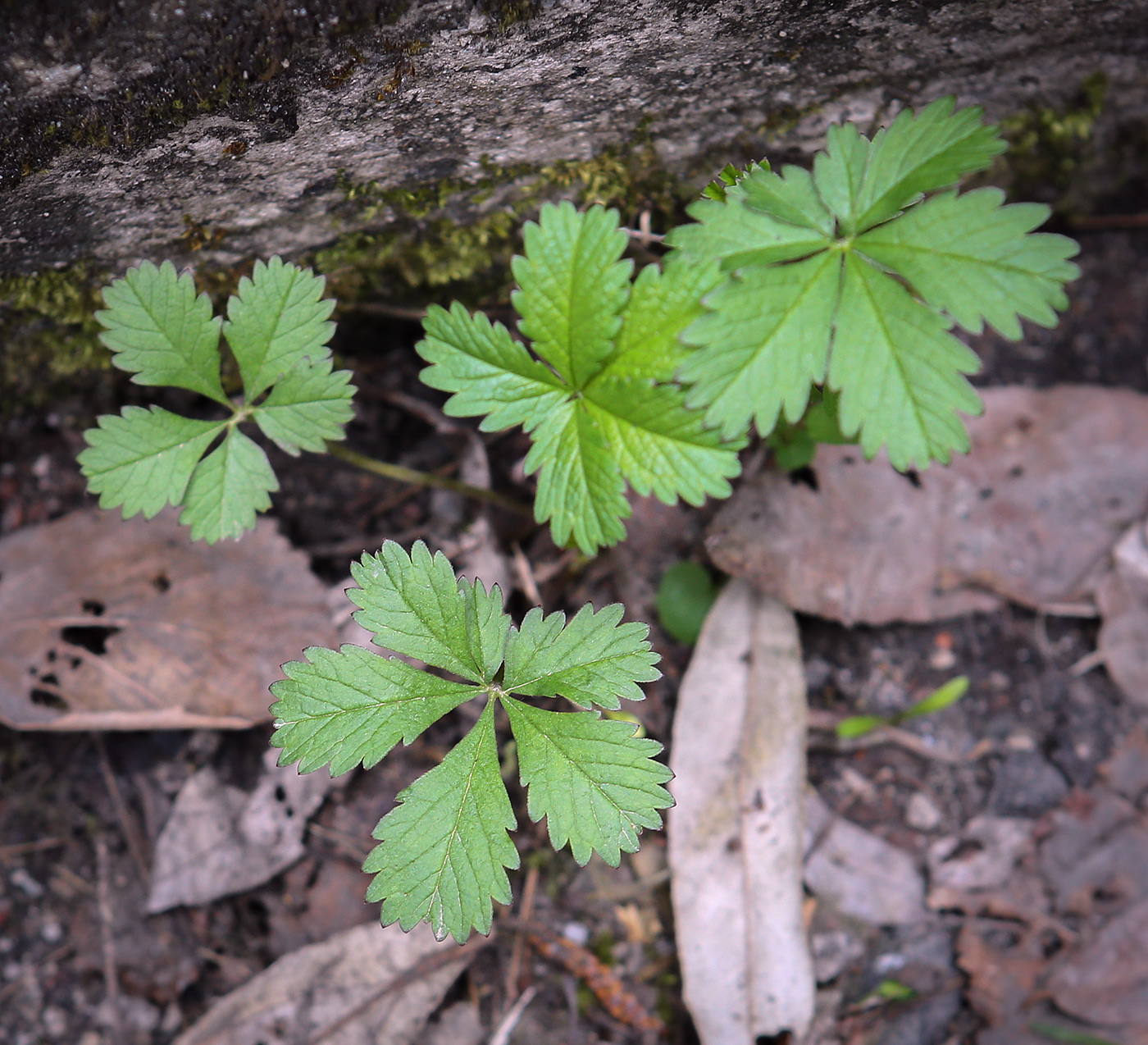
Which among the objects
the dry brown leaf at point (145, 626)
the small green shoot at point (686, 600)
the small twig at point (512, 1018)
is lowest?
the small twig at point (512, 1018)

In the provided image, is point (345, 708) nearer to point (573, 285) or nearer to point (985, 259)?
point (573, 285)

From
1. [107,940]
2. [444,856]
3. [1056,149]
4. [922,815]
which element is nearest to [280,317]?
[444,856]

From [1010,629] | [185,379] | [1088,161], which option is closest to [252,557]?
[185,379]

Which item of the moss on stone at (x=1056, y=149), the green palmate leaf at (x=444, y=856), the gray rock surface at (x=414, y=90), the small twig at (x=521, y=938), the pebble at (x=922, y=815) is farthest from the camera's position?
the pebble at (x=922, y=815)

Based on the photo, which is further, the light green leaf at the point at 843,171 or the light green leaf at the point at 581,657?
the light green leaf at the point at 581,657

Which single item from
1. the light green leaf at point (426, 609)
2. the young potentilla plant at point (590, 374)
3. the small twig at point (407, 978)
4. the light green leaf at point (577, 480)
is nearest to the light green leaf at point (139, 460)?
the light green leaf at point (426, 609)

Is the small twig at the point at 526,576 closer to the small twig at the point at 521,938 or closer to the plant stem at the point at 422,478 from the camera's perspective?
the plant stem at the point at 422,478

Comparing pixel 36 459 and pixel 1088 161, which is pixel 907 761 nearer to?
pixel 1088 161

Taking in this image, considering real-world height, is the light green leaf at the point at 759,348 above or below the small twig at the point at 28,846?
above
